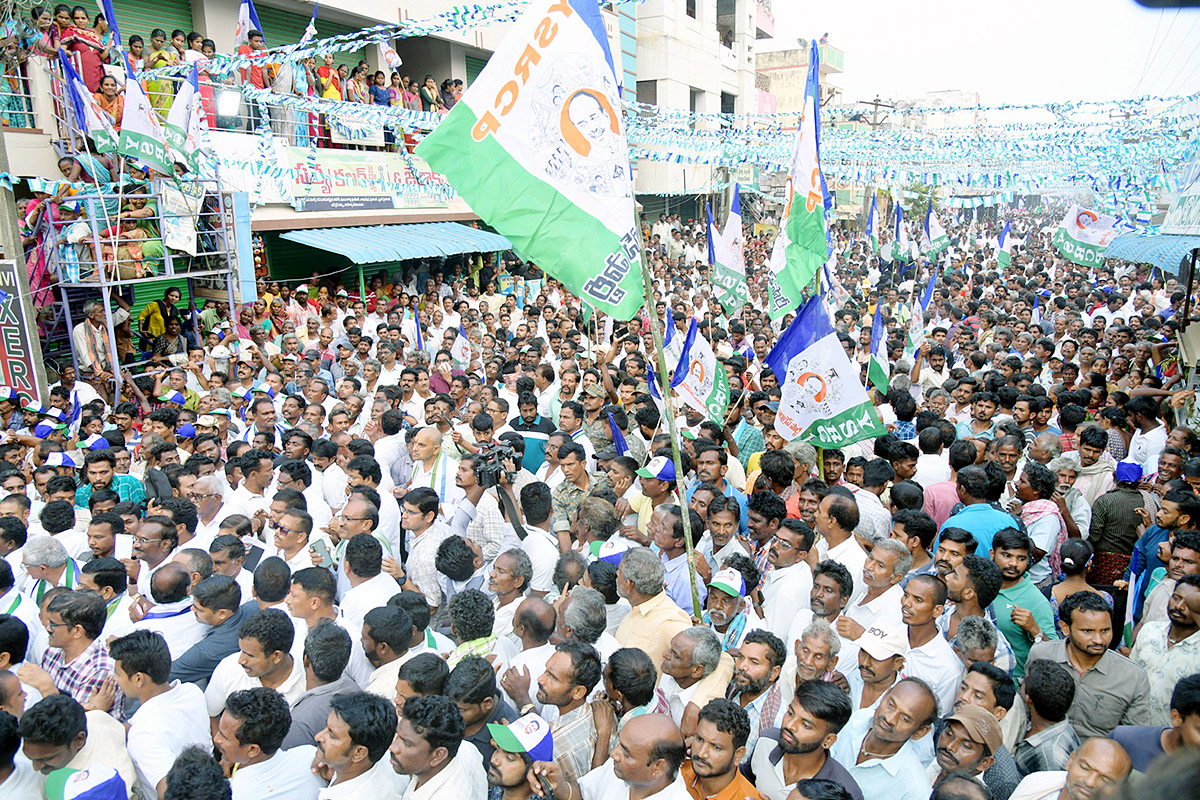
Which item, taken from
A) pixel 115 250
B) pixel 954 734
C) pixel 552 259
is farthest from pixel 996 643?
pixel 115 250

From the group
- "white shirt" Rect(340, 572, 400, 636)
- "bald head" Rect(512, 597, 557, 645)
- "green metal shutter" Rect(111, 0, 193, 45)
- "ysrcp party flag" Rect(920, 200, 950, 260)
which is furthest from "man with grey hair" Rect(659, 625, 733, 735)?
"ysrcp party flag" Rect(920, 200, 950, 260)

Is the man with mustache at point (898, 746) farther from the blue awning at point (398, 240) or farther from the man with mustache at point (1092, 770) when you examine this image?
the blue awning at point (398, 240)

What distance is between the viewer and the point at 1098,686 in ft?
10.8

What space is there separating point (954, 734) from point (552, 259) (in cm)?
262

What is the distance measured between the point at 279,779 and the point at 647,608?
1.75 meters

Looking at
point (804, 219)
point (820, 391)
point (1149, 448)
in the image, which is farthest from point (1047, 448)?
point (804, 219)

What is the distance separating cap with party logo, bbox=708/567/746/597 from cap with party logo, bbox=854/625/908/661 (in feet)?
2.39

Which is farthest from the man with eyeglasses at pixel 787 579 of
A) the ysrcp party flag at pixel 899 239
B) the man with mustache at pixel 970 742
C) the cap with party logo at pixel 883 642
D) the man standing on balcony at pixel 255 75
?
the ysrcp party flag at pixel 899 239

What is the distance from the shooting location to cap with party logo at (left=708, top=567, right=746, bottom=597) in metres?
3.99

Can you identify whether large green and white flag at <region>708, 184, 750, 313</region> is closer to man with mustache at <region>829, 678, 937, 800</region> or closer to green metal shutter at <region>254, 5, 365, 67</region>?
man with mustache at <region>829, 678, 937, 800</region>

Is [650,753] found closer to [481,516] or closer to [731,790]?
[731,790]

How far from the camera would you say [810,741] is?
2.84m

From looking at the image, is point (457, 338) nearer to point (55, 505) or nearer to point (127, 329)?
point (127, 329)

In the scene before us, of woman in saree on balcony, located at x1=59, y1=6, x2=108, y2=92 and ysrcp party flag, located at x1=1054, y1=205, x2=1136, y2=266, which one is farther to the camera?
ysrcp party flag, located at x1=1054, y1=205, x2=1136, y2=266
